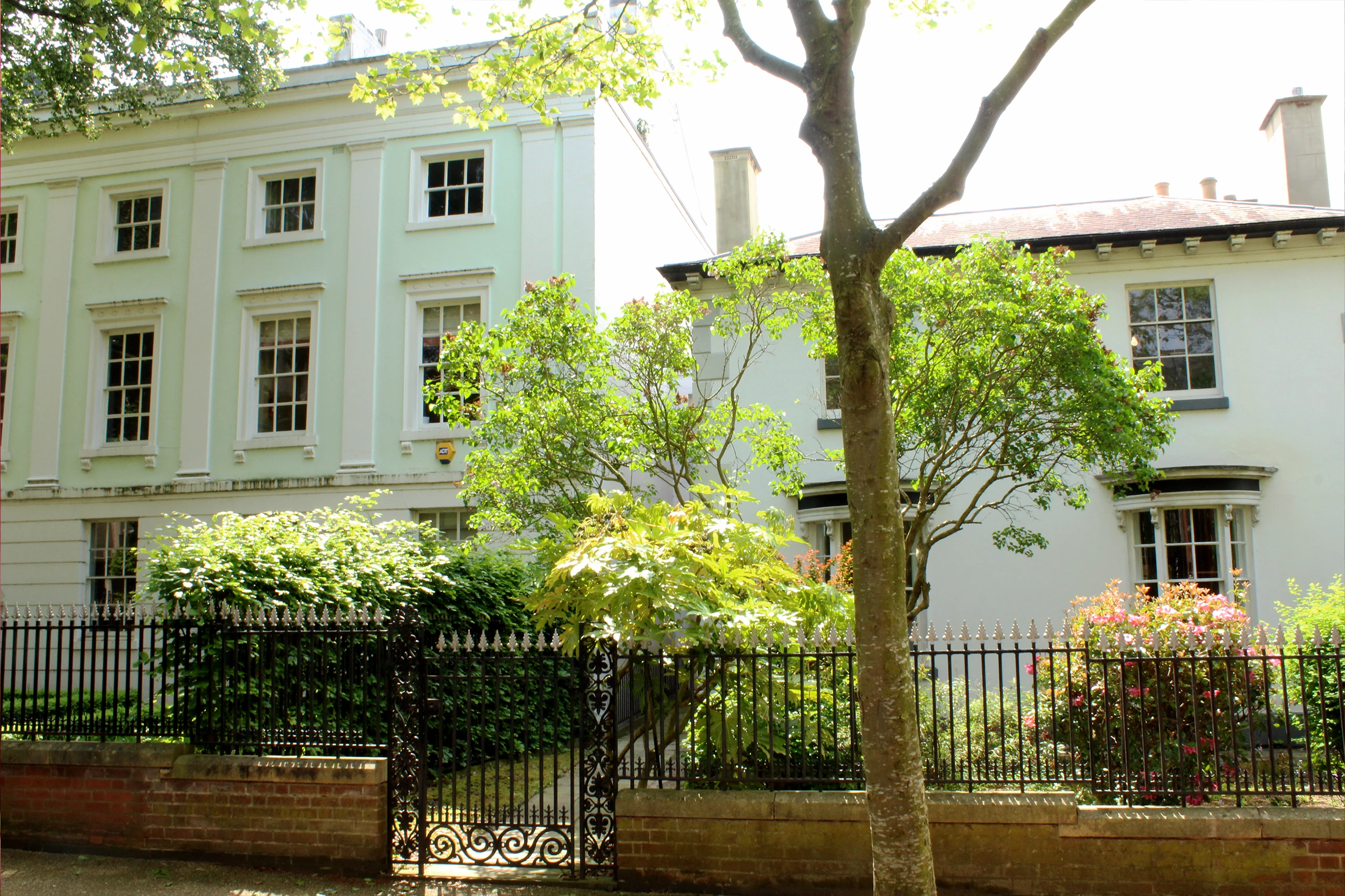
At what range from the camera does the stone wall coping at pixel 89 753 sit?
7.81 meters

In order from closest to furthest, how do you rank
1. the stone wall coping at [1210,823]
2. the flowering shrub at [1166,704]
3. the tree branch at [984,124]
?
1. the tree branch at [984,124]
2. the stone wall coping at [1210,823]
3. the flowering shrub at [1166,704]

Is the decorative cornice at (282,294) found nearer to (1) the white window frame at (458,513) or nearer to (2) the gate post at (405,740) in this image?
(1) the white window frame at (458,513)

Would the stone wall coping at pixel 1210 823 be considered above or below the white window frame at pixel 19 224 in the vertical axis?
below

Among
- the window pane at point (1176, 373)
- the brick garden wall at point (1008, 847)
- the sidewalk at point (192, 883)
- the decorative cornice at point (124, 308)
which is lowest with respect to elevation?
the sidewalk at point (192, 883)

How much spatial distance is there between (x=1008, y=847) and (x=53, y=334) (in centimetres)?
1842

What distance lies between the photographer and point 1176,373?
47.0ft

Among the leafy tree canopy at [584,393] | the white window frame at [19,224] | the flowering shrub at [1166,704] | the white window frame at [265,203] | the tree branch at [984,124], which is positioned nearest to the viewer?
the tree branch at [984,124]

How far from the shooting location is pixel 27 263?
18422 millimetres

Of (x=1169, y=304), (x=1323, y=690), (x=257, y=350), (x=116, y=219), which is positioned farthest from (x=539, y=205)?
(x=1323, y=690)

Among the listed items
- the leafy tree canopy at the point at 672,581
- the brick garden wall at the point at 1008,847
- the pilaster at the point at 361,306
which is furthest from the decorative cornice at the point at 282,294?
the brick garden wall at the point at 1008,847

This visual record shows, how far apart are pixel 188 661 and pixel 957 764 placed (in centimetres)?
600

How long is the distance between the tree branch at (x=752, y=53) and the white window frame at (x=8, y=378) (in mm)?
16680

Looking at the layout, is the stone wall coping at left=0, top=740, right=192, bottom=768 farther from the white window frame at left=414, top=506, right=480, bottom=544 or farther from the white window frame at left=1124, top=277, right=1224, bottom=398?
the white window frame at left=1124, top=277, right=1224, bottom=398

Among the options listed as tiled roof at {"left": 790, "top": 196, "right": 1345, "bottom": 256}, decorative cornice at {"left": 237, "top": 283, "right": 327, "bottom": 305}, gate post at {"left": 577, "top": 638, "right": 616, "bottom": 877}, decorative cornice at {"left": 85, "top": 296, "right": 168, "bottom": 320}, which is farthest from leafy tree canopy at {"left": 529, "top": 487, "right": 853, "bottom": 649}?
decorative cornice at {"left": 85, "top": 296, "right": 168, "bottom": 320}
